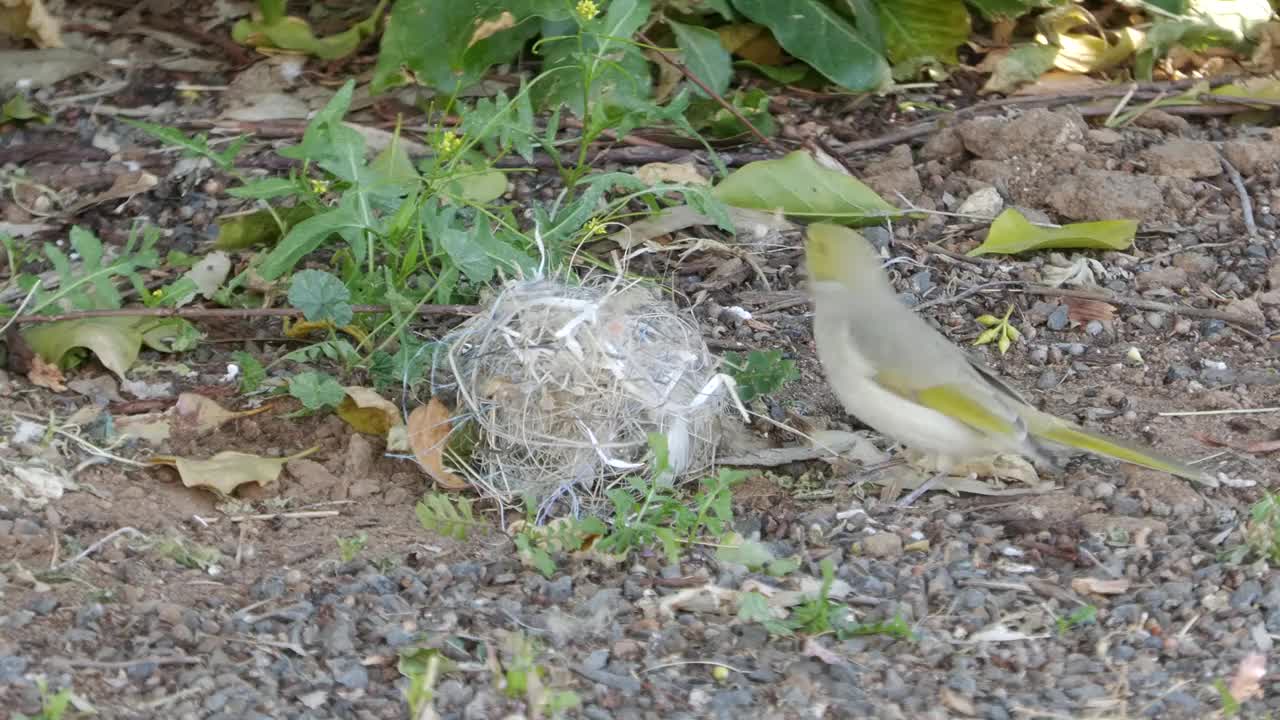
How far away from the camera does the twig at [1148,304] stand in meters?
5.35

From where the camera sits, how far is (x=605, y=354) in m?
4.51

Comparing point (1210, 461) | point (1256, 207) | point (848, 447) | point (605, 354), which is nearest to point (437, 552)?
point (605, 354)

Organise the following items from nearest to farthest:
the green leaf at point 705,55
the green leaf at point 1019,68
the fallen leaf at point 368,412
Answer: the fallen leaf at point 368,412, the green leaf at point 705,55, the green leaf at point 1019,68

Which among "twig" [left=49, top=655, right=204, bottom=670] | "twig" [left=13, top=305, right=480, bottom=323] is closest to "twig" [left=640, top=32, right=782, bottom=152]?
"twig" [left=13, top=305, right=480, bottom=323]

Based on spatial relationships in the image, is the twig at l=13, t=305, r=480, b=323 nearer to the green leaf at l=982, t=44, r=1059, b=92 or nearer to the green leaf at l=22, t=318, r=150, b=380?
the green leaf at l=22, t=318, r=150, b=380

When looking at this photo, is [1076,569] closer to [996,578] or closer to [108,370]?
[996,578]

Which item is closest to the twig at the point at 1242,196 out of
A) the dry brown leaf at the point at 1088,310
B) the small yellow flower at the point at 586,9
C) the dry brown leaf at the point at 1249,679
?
the dry brown leaf at the point at 1088,310

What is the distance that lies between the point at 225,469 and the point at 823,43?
3006 millimetres

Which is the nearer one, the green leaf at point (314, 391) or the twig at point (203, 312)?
the green leaf at point (314, 391)

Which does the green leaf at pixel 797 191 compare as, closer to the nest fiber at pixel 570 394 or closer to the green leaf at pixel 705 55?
the green leaf at pixel 705 55

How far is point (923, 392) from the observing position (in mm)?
4520

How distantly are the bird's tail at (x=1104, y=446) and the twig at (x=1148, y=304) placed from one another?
1039 mm

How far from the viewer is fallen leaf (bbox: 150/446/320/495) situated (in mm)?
4387

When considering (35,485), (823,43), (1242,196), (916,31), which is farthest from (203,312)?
(1242,196)
